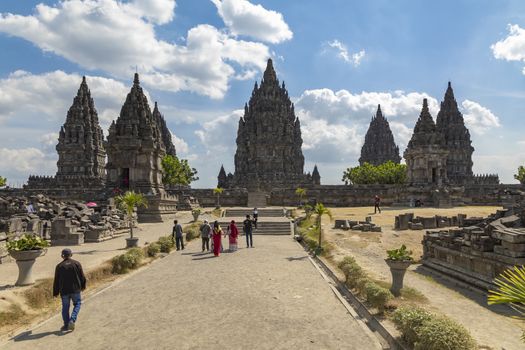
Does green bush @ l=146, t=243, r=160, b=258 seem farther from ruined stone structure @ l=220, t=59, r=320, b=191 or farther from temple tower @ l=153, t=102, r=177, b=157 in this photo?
temple tower @ l=153, t=102, r=177, b=157

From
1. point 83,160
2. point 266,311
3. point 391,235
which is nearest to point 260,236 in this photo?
point 391,235

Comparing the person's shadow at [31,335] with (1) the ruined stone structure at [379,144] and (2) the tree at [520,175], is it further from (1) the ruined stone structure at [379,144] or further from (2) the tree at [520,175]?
(1) the ruined stone structure at [379,144]

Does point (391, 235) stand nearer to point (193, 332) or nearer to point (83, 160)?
point (193, 332)

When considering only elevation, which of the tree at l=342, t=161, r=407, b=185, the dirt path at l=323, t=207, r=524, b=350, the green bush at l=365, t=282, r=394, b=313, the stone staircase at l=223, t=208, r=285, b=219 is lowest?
the dirt path at l=323, t=207, r=524, b=350

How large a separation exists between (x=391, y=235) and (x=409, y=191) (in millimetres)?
23354

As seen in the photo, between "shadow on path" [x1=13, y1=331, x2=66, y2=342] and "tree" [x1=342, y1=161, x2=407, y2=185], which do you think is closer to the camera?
"shadow on path" [x1=13, y1=331, x2=66, y2=342]

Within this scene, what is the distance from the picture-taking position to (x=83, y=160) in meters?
74.1

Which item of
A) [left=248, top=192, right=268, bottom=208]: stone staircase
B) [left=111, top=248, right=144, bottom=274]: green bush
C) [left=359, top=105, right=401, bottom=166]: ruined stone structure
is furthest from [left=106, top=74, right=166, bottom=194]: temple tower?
[left=359, top=105, right=401, bottom=166]: ruined stone structure

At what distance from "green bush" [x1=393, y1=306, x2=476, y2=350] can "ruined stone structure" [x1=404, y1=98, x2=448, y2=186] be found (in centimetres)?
4340

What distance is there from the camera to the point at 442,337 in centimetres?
615

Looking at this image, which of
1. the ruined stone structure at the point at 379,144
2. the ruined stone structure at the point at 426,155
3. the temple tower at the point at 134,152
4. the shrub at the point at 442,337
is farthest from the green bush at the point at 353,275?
the ruined stone structure at the point at 379,144

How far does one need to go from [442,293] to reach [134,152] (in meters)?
29.3

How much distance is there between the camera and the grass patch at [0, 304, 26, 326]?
8.61 m

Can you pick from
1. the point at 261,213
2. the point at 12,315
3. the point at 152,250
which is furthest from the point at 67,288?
the point at 261,213
